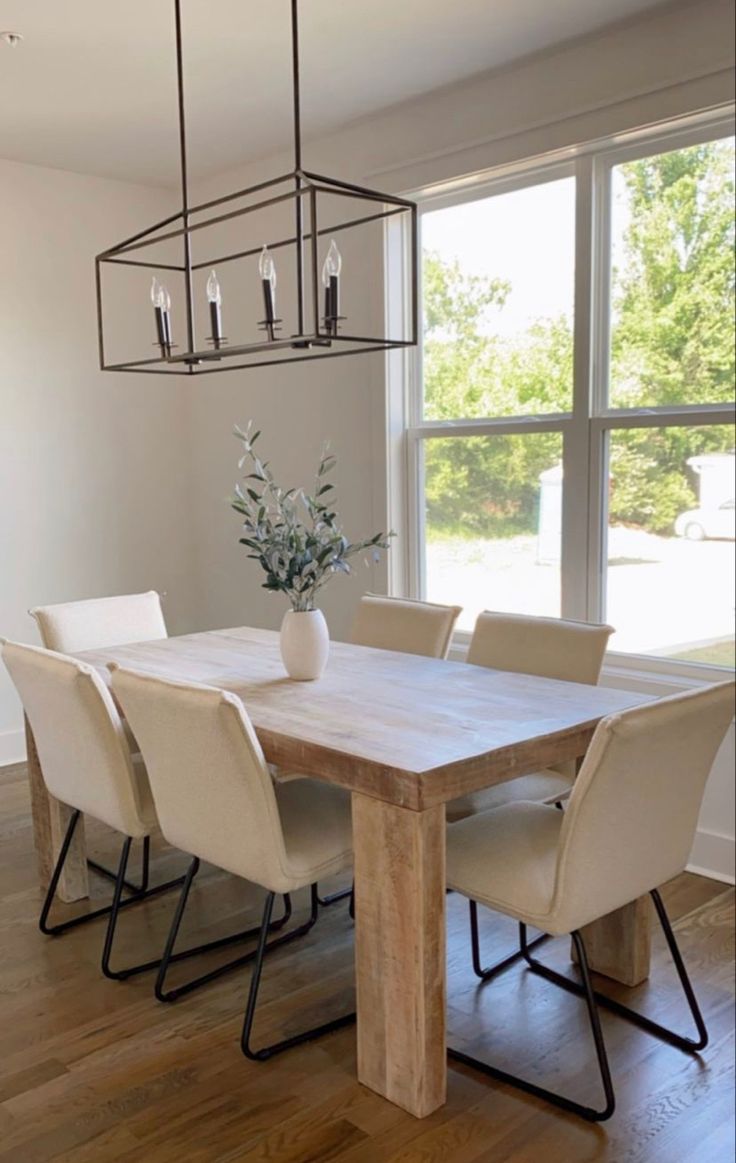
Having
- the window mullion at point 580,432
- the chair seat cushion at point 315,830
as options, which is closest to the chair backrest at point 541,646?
the window mullion at point 580,432

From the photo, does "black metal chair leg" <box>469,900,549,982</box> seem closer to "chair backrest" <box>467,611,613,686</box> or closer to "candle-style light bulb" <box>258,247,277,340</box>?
"chair backrest" <box>467,611,613,686</box>

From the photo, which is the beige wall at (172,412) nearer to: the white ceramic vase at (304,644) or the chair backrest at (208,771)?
the white ceramic vase at (304,644)

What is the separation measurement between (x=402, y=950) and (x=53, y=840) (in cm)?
149

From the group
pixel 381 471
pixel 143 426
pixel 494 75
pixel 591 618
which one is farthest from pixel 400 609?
pixel 143 426

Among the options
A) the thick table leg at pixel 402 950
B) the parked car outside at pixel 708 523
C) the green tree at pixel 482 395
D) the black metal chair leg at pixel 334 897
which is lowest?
the black metal chair leg at pixel 334 897

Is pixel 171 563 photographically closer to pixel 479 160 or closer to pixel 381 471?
pixel 381 471

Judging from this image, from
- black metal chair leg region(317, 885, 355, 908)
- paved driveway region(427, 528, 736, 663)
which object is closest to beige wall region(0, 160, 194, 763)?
paved driveway region(427, 528, 736, 663)

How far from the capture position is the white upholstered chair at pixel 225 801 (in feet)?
6.54

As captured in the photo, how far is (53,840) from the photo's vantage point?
301 cm

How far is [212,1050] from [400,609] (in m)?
1.50

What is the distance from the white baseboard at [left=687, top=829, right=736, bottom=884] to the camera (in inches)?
121

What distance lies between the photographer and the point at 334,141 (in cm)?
408

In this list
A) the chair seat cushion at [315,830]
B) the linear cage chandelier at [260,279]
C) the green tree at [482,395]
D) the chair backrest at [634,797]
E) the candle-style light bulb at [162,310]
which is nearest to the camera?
the chair backrest at [634,797]

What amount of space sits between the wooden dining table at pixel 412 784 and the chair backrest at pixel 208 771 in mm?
137
